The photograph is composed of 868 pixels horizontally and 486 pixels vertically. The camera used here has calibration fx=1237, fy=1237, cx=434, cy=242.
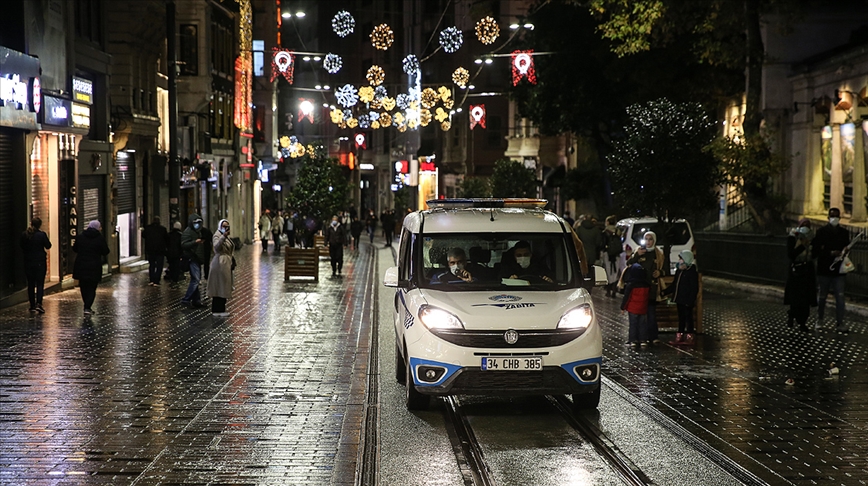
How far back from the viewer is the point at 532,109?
48500 millimetres

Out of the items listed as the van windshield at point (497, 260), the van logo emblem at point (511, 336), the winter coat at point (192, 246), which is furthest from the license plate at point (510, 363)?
the winter coat at point (192, 246)

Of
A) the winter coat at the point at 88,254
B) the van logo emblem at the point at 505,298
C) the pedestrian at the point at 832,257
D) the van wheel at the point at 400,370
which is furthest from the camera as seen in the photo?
the winter coat at the point at 88,254

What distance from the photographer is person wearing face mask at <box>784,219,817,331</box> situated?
1938 cm

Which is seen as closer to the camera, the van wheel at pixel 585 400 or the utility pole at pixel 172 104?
the van wheel at pixel 585 400

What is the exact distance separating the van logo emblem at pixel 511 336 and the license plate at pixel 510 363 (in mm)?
153

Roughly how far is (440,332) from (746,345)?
802 cm

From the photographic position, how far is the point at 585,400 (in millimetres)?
12367

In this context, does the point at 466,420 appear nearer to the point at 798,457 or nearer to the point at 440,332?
the point at 440,332

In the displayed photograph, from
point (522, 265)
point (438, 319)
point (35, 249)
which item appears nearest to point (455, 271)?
point (522, 265)

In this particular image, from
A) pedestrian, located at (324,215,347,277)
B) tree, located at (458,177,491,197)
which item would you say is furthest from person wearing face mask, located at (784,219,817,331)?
tree, located at (458,177,491,197)

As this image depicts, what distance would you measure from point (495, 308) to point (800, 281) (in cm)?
911

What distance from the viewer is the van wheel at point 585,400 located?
12.4 meters

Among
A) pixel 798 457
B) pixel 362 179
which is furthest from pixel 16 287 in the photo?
pixel 362 179

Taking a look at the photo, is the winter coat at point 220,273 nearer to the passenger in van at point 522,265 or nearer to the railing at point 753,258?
the passenger in van at point 522,265
